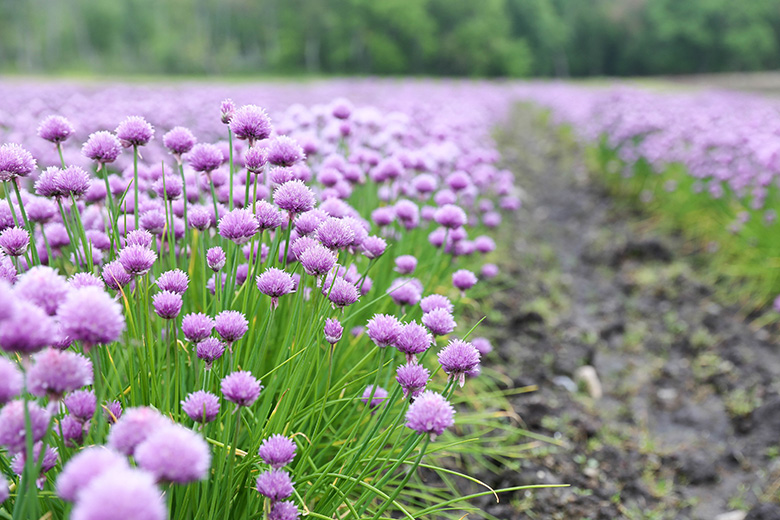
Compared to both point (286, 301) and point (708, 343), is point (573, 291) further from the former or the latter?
point (286, 301)

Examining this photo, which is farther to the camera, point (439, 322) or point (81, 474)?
point (439, 322)

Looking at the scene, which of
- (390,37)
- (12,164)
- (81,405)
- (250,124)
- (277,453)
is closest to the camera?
(81,405)

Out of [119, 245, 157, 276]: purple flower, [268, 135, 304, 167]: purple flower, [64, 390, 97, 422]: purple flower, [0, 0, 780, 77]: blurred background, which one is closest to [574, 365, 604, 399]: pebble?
[268, 135, 304, 167]: purple flower

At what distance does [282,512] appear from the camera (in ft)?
3.56

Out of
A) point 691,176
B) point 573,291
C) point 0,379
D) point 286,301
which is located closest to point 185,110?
point 573,291

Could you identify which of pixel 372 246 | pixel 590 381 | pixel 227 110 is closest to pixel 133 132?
pixel 227 110

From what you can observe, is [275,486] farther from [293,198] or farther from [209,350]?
[293,198]

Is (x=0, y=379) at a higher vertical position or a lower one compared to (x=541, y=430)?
higher

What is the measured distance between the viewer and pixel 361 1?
124ft

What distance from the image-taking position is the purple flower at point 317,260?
130 centimetres

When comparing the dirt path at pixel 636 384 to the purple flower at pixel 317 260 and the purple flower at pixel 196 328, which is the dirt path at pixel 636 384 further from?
the purple flower at pixel 196 328

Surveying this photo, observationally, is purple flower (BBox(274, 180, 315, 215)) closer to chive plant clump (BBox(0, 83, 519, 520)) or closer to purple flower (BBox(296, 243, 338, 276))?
chive plant clump (BBox(0, 83, 519, 520))

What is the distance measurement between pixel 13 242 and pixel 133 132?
0.41 meters

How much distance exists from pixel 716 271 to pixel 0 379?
496 centimetres
